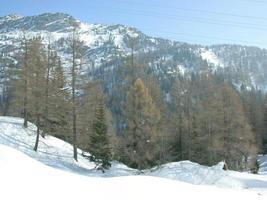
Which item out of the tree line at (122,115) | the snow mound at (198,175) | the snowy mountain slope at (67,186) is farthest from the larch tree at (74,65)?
the snowy mountain slope at (67,186)

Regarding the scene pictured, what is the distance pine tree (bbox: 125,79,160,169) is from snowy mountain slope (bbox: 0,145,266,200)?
77.8 feet

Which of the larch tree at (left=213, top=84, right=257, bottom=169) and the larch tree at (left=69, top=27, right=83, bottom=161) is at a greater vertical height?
the larch tree at (left=69, top=27, right=83, bottom=161)

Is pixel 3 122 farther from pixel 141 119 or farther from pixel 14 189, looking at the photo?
pixel 14 189

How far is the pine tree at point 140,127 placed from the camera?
133ft

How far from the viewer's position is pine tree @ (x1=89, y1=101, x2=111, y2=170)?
39.0 meters

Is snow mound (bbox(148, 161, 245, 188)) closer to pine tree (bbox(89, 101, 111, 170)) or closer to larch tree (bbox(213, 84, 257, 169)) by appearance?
pine tree (bbox(89, 101, 111, 170))

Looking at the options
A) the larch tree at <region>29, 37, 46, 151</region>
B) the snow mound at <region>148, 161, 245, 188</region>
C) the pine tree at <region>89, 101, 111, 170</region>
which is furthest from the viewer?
the larch tree at <region>29, 37, 46, 151</region>

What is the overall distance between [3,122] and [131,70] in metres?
13.2

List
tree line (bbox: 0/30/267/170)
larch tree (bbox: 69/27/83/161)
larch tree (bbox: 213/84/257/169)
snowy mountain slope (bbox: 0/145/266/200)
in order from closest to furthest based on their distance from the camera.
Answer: snowy mountain slope (bbox: 0/145/266/200) < tree line (bbox: 0/30/267/170) < larch tree (bbox: 69/27/83/161) < larch tree (bbox: 213/84/257/169)

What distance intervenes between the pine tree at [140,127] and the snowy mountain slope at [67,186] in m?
23.7

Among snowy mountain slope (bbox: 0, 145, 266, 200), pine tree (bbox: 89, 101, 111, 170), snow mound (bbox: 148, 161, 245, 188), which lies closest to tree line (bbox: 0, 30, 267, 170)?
pine tree (bbox: 89, 101, 111, 170)

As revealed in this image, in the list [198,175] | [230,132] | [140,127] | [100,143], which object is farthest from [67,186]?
[230,132]

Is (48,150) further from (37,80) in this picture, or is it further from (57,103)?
(37,80)

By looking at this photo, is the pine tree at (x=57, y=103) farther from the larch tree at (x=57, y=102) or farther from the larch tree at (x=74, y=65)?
the larch tree at (x=74, y=65)
